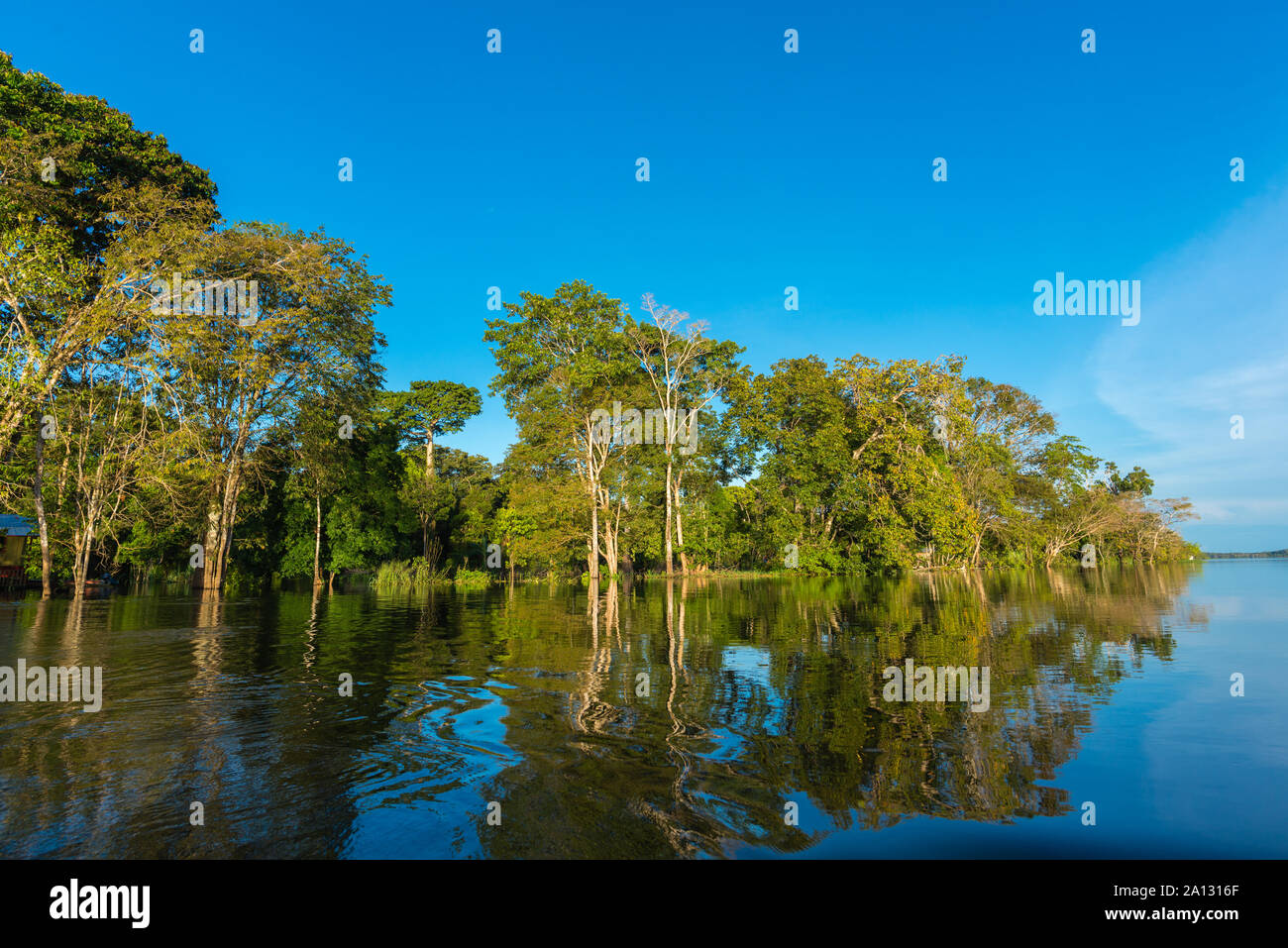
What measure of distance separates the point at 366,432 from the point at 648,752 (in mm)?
43728

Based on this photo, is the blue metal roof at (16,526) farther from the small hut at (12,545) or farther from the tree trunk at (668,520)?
the tree trunk at (668,520)

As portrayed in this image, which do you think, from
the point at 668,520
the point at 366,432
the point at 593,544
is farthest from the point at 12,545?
the point at 668,520

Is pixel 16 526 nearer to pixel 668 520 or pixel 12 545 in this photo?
pixel 12 545

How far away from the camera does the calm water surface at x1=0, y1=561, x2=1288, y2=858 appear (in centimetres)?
419

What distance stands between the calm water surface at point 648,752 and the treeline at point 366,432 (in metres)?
13.9

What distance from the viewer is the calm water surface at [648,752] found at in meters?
4.19

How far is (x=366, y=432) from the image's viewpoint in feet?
147

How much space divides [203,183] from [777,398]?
3982 centimetres

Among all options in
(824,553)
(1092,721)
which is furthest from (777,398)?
(1092,721)

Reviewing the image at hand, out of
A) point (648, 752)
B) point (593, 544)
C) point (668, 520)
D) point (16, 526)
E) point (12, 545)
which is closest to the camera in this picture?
point (648, 752)

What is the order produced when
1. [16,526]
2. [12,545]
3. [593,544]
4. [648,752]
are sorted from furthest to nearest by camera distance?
[593,544]
[12,545]
[16,526]
[648,752]

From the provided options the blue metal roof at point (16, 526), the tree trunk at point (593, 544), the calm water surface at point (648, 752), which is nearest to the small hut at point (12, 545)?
the blue metal roof at point (16, 526)

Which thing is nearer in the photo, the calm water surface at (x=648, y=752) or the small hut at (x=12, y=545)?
the calm water surface at (x=648, y=752)
